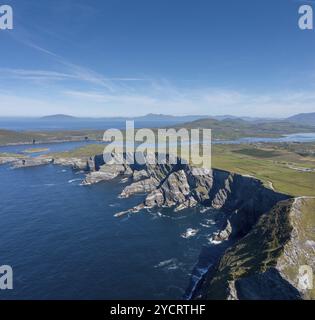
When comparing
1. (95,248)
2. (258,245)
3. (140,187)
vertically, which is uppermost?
(258,245)

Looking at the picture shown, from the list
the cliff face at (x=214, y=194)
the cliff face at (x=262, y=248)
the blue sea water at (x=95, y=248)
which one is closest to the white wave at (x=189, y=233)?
the blue sea water at (x=95, y=248)

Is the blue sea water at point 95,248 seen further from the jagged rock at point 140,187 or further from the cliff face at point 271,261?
the cliff face at point 271,261

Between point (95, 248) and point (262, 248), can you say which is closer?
point (262, 248)

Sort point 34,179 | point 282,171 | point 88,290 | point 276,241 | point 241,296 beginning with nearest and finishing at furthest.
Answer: point 241,296 < point 276,241 < point 88,290 < point 282,171 < point 34,179

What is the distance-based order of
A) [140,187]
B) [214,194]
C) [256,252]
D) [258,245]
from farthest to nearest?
[140,187] < [214,194] < [258,245] < [256,252]

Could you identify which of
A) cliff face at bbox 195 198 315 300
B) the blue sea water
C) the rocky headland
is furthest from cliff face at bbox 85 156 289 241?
cliff face at bbox 195 198 315 300

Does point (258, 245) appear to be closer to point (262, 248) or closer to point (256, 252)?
point (262, 248)

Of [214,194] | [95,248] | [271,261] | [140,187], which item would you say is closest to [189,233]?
[95,248]

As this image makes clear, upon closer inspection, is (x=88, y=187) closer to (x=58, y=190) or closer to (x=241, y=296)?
(x=58, y=190)
